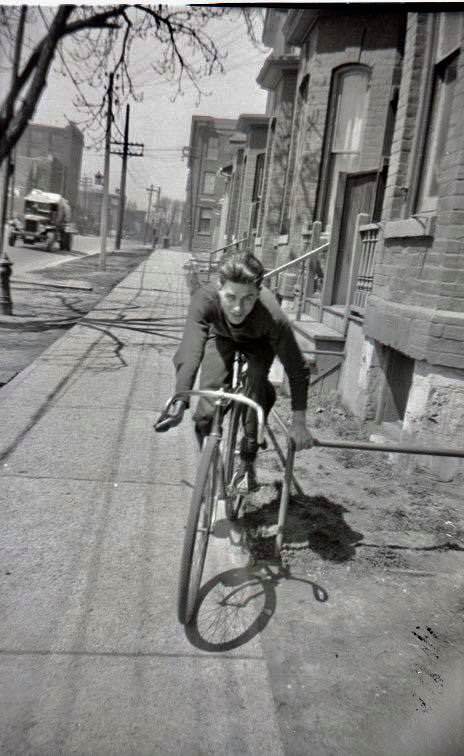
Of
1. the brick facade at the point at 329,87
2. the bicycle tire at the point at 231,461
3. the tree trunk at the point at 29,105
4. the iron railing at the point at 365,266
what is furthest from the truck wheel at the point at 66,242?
the bicycle tire at the point at 231,461

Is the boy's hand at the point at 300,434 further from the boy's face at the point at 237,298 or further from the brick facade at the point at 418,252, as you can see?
the brick facade at the point at 418,252

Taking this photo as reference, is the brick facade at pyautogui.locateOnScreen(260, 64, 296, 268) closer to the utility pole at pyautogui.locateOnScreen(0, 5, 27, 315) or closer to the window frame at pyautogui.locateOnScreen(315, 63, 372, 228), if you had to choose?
the window frame at pyautogui.locateOnScreen(315, 63, 372, 228)

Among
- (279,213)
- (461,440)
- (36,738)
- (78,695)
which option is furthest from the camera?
(279,213)

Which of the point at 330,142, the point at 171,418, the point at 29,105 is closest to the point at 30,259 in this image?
the point at 330,142

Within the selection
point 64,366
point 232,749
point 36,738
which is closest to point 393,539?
point 232,749

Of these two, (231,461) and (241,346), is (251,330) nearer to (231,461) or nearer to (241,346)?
(241,346)

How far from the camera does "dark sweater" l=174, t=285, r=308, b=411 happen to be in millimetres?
3332

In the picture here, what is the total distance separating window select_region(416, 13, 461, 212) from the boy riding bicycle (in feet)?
9.10

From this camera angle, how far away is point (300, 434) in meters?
3.47

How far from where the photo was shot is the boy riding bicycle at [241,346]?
10.4ft

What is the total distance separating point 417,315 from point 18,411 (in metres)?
3.76

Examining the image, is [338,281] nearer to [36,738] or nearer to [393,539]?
[393,539]

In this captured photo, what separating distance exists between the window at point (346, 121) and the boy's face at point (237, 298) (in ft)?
31.1

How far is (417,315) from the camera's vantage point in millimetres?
5230
